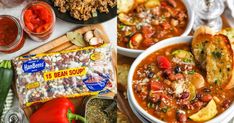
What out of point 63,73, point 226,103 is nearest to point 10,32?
point 63,73

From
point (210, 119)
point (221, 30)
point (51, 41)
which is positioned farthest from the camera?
point (221, 30)

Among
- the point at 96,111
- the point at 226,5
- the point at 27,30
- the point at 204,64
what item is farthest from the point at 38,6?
the point at 226,5

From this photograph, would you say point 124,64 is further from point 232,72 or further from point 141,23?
point 232,72

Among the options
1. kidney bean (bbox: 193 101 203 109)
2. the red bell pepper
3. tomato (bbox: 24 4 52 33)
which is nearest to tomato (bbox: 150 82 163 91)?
kidney bean (bbox: 193 101 203 109)

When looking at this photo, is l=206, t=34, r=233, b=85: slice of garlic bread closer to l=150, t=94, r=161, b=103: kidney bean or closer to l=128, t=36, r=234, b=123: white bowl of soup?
l=128, t=36, r=234, b=123: white bowl of soup

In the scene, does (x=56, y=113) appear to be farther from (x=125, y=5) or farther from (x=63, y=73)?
(x=125, y=5)
